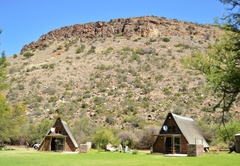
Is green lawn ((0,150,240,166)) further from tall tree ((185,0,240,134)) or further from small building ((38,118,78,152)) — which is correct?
small building ((38,118,78,152))

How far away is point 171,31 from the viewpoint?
321 ft

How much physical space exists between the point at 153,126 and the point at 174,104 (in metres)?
14.7

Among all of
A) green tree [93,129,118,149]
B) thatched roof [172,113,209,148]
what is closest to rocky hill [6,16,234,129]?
green tree [93,129,118,149]

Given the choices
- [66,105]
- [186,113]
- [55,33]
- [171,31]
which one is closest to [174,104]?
[186,113]

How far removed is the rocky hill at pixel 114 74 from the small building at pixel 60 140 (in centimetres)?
1364

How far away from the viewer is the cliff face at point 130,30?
3820 inches

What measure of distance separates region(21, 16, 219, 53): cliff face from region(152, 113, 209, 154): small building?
192ft

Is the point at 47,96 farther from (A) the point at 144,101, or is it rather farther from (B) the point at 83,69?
(A) the point at 144,101

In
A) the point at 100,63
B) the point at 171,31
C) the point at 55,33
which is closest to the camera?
the point at 100,63

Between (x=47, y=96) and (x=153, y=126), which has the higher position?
(x=47, y=96)

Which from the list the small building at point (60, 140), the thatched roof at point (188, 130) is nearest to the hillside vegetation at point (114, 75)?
the thatched roof at point (188, 130)

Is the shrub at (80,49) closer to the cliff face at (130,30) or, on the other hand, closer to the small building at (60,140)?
the cliff face at (130,30)

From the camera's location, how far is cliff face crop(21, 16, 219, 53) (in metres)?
97.0

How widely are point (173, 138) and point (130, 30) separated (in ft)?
210
